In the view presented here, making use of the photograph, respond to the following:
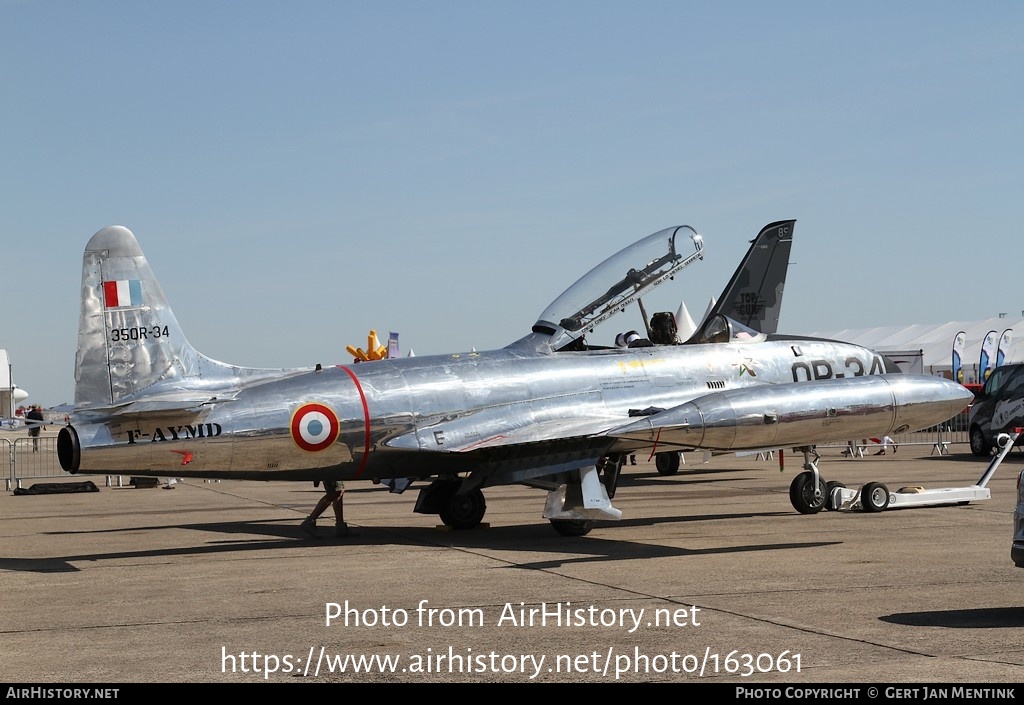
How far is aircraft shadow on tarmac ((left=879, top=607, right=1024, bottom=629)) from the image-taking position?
9008 mm

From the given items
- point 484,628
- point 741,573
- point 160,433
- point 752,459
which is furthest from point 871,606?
point 752,459

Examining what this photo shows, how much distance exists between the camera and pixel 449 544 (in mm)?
15398

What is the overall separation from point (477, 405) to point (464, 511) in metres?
1.87

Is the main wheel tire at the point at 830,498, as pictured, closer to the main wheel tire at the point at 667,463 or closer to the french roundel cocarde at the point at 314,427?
the french roundel cocarde at the point at 314,427

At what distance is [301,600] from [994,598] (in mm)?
6124

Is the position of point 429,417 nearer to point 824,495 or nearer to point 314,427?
point 314,427

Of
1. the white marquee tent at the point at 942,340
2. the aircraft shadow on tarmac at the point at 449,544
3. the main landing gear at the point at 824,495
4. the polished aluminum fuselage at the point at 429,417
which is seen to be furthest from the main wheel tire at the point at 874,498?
the white marquee tent at the point at 942,340

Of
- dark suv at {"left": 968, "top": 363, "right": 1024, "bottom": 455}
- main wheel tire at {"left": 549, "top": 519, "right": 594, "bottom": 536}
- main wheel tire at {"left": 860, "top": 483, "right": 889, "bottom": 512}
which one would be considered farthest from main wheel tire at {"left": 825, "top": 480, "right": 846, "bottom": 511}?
dark suv at {"left": 968, "top": 363, "right": 1024, "bottom": 455}

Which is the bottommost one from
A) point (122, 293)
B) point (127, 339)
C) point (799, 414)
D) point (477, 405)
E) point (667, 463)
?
point (667, 463)

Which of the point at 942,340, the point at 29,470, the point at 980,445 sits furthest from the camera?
the point at 942,340

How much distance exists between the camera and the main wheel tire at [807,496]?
1792 centimetres

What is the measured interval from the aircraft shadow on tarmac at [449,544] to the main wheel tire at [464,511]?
16cm

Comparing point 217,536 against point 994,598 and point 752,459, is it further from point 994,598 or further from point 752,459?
point 752,459

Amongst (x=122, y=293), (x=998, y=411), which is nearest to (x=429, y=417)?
(x=122, y=293)
